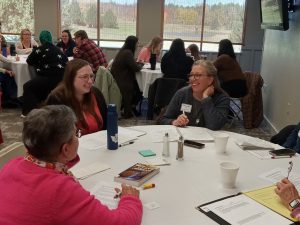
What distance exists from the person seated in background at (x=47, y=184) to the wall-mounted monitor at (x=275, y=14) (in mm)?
3644

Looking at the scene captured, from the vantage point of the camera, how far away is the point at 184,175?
171cm

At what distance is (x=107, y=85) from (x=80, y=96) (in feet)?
8.17

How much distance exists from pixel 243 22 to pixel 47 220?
7673 mm

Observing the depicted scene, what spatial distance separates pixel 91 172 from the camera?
5.55 feet

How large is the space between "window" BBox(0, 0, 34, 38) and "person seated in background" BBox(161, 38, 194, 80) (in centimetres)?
443

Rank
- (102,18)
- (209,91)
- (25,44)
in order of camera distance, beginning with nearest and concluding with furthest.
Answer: (209,91) → (25,44) → (102,18)

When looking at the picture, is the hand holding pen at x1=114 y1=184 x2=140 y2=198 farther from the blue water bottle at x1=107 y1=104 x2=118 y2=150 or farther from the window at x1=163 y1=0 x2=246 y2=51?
the window at x1=163 y1=0 x2=246 y2=51

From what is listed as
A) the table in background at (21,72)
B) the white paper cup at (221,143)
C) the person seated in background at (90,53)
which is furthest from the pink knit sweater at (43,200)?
the table in background at (21,72)

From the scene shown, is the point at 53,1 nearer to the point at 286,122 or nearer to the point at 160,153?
the point at 286,122

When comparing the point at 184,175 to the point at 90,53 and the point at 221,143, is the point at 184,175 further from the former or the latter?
the point at 90,53

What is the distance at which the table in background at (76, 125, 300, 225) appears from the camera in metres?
1.36

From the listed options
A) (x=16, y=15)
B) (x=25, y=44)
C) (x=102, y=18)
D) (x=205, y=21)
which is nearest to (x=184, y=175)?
(x=25, y=44)

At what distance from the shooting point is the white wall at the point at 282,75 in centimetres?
416

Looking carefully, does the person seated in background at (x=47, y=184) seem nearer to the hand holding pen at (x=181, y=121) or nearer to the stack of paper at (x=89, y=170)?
the stack of paper at (x=89, y=170)
